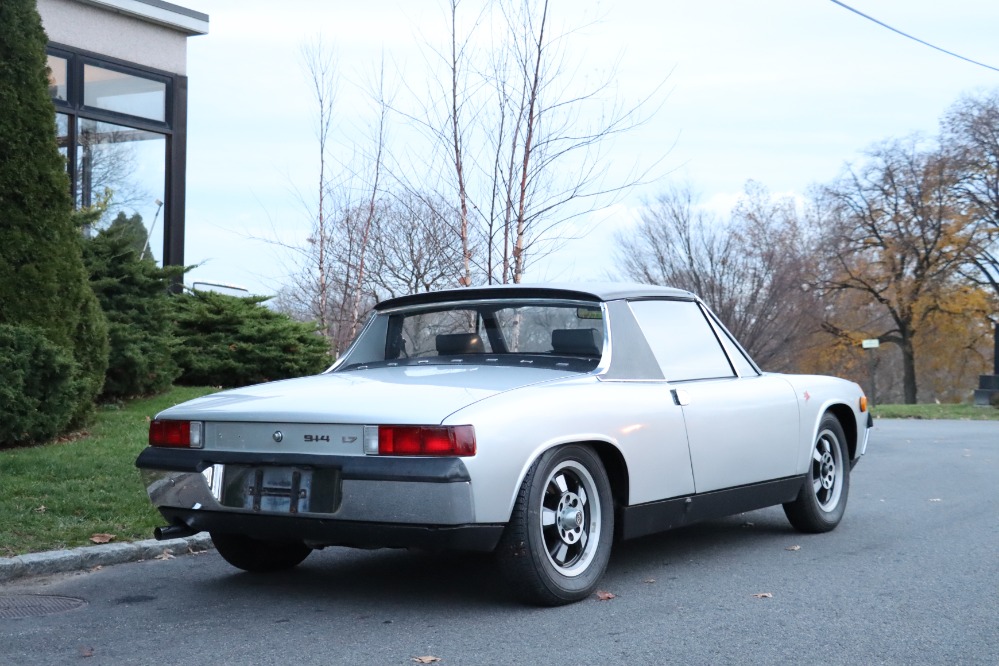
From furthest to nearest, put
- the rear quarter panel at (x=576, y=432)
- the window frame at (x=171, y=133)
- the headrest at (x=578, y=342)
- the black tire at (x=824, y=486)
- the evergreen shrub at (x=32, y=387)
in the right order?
the window frame at (x=171, y=133), the evergreen shrub at (x=32, y=387), the black tire at (x=824, y=486), the headrest at (x=578, y=342), the rear quarter panel at (x=576, y=432)

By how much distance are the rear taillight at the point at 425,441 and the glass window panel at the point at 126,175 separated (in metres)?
12.6

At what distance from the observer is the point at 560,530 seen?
5141mm

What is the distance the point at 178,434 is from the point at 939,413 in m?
25.0

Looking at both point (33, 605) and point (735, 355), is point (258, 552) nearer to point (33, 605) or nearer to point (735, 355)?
point (33, 605)

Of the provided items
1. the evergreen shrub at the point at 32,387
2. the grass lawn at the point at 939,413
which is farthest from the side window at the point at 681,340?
the grass lawn at the point at 939,413

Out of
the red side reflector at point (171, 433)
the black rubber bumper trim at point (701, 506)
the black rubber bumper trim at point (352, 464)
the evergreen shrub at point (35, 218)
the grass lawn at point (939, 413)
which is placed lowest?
the grass lawn at point (939, 413)

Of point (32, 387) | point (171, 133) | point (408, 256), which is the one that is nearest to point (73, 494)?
point (32, 387)

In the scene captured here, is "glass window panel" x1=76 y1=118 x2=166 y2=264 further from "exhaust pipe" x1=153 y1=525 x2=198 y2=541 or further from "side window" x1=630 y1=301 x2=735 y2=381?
"exhaust pipe" x1=153 y1=525 x2=198 y2=541

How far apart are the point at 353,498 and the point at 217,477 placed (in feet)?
2.49

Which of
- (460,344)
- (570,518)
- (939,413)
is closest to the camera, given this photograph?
(570,518)

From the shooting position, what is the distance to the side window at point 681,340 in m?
6.11

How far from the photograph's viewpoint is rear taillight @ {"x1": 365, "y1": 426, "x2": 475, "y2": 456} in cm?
461

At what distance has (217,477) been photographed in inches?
201

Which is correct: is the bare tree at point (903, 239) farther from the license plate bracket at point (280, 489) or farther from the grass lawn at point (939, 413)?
the license plate bracket at point (280, 489)
